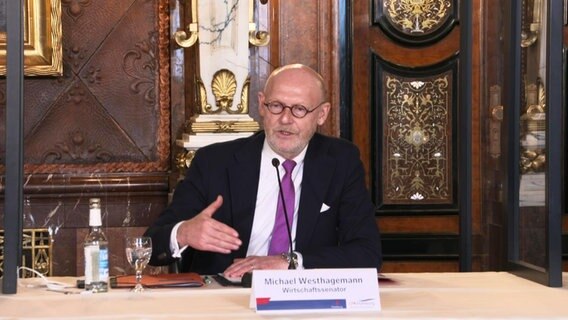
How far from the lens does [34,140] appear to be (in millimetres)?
5027

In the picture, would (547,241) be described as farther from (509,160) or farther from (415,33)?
(415,33)

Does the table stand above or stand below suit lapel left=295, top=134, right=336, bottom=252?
below

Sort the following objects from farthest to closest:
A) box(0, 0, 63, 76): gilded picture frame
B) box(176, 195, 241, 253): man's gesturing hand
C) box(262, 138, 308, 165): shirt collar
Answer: box(0, 0, 63, 76): gilded picture frame → box(262, 138, 308, 165): shirt collar → box(176, 195, 241, 253): man's gesturing hand

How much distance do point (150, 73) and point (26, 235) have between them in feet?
3.04

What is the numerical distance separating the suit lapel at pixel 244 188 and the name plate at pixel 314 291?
92 centimetres

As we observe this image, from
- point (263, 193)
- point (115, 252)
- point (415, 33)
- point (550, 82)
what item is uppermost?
point (415, 33)

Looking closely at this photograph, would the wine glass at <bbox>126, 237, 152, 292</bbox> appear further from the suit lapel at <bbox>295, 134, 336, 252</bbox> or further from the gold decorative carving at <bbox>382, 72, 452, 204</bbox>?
the gold decorative carving at <bbox>382, 72, 452, 204</bbox>

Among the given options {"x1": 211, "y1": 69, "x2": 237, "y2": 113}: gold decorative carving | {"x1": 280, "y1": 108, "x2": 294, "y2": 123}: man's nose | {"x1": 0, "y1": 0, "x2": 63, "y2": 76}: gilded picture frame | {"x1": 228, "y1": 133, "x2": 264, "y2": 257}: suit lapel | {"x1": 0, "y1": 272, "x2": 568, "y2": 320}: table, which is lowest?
{"x1": 0, "y1": 272, "x2": 568, "y2": 320}: table

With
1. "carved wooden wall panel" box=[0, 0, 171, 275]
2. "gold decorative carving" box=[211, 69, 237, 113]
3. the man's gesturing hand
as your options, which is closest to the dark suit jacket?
the man's gesturing hand

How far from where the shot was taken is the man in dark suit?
329 centimetres

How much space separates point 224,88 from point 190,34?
317mm

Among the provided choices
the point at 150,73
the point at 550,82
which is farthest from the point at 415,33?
the point at 550,82

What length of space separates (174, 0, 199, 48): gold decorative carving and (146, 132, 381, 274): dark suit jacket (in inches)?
52.9

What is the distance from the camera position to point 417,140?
227 inches
